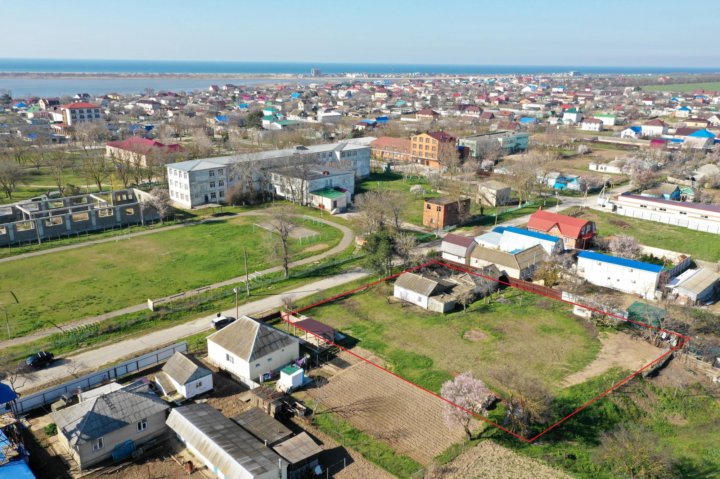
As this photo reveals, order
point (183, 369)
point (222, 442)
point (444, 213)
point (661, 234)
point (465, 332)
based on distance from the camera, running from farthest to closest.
→ point (444, 213) < point (661, 234) < point (465, 332) < point (183, 369) < point (222, 442)

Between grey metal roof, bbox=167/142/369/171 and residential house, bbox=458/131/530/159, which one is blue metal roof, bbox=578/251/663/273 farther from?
residential house, bbox=458/131/530/159

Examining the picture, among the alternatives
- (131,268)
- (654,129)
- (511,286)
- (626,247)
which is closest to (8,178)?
(131,268)

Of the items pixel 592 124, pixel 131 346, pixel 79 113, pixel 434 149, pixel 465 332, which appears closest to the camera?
pixel 131 346

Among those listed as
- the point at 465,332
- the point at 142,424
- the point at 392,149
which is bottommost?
the point at 465,332

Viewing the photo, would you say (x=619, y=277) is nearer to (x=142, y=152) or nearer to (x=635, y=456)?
(x=635, y=456)

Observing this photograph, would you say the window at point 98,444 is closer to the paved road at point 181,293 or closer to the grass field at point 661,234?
the paved road at point 181,293
